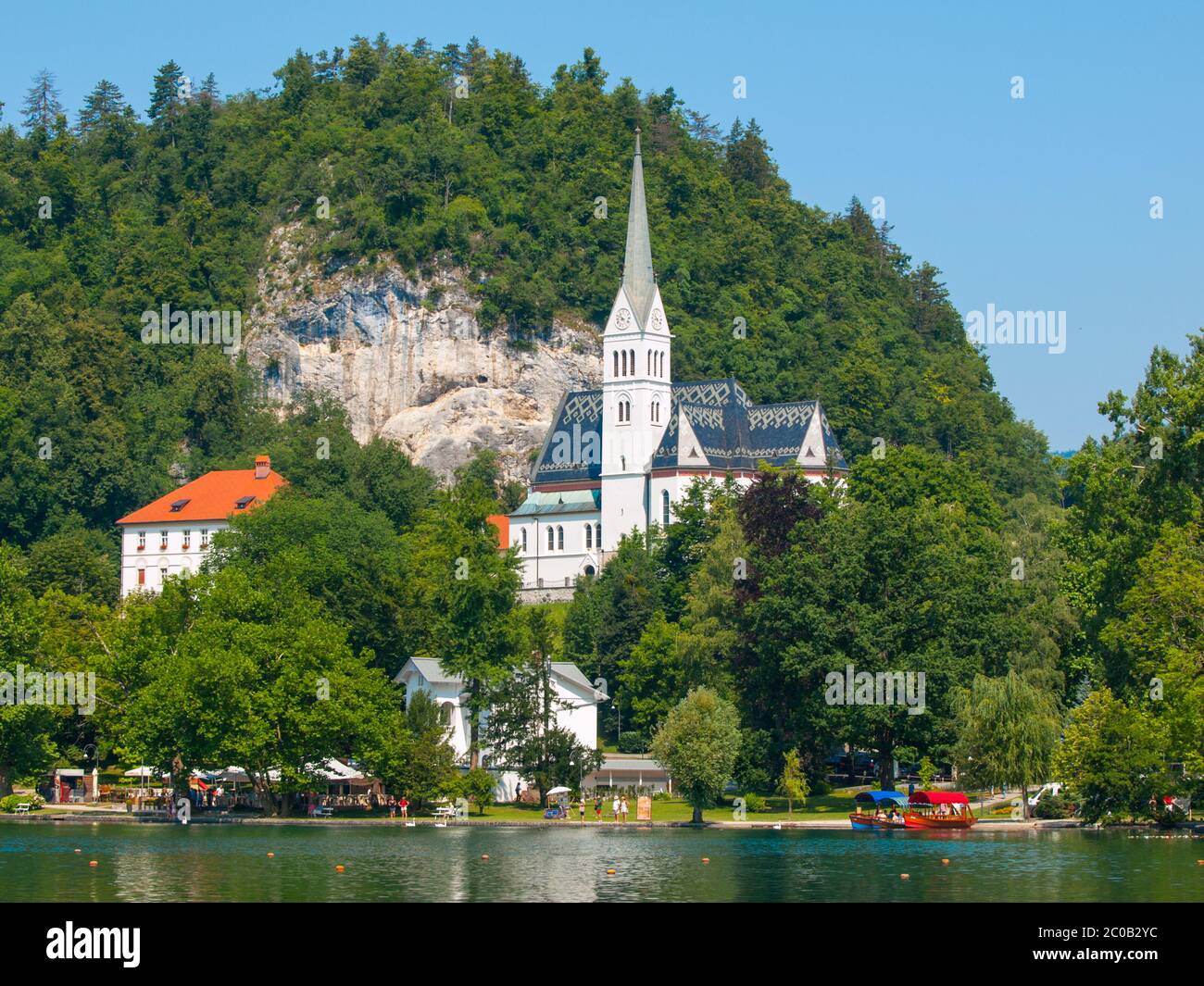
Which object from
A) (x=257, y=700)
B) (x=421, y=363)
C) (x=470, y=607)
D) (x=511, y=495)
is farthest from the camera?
(x=421, y=363)

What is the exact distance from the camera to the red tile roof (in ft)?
437

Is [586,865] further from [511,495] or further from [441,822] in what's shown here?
[511,495]

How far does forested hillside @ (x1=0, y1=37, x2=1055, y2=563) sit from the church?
17155 millimetres

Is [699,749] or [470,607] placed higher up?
[470,607]

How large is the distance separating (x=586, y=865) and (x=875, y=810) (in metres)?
21.3

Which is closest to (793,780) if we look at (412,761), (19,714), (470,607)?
(412,761)

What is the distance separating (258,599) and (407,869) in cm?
2993

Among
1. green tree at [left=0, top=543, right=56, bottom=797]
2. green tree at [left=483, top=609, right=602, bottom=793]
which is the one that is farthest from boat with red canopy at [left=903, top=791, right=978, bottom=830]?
green tree at [left=0, top=543, right=56, bottom=797]

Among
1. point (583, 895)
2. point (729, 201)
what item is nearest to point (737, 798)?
point (583, 895)

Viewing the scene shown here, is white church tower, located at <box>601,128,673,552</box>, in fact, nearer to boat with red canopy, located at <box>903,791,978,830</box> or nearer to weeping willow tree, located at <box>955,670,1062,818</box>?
weeping willow tree, located at <box>955,670,1062,818</box>

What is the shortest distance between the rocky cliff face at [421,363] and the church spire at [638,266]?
2063 cm

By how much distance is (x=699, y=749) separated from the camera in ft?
256

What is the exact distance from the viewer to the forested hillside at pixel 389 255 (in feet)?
491
